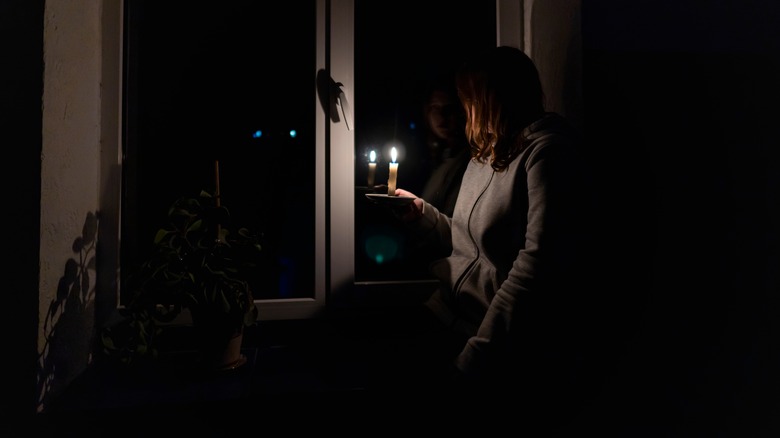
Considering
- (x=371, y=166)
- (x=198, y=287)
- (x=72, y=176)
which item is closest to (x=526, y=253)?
(x=371, y=166)

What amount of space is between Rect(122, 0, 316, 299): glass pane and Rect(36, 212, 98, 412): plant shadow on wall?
166 millimetres

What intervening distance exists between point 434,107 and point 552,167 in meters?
0.64

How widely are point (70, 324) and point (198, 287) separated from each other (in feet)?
0.98

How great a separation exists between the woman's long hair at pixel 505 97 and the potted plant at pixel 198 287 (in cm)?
62

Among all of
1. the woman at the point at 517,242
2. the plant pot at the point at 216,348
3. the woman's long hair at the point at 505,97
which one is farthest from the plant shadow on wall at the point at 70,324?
the woman's long hair at the point at 505,97

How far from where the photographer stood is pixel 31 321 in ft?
3.02

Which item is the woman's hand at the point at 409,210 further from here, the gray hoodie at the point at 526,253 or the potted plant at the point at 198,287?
the potted plant at the point at 198,287

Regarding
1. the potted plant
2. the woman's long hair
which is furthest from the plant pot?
the woman's long hair

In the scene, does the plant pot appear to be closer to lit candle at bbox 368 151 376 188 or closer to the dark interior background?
lit candle at bbox 368 151 376 188

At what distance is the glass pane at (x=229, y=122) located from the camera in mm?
1355

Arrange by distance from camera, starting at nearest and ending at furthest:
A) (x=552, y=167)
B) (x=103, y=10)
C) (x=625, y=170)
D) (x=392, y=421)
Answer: (x=552, y=167)
(x=392, y=421)
(x=625, y=170)
(x=103, y=10)

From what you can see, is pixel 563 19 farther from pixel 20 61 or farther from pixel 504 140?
pixel 20 61

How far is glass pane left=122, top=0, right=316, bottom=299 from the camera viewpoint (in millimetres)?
1355

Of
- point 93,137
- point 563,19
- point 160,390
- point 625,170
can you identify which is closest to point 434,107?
point 563,19
